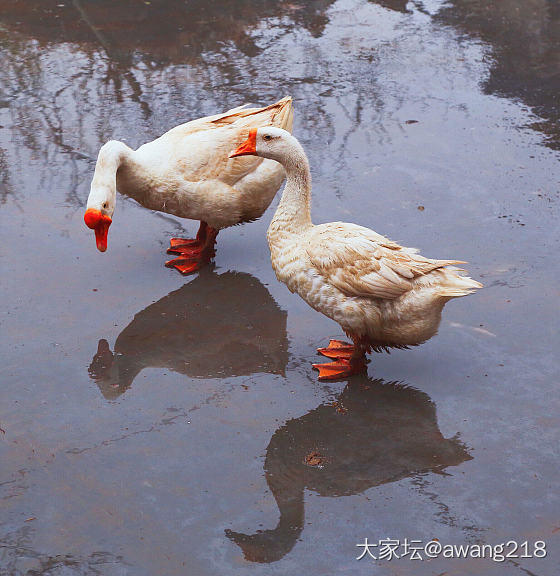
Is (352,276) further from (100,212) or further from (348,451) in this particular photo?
(100,212)

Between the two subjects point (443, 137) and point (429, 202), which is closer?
point (429, 202)

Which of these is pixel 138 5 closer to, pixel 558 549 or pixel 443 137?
pixel 443 137

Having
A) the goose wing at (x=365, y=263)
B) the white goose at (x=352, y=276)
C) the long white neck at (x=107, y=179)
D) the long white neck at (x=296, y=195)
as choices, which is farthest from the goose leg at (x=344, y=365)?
the long white neck at (x=107, y=179)

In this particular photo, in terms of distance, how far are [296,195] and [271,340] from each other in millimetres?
947

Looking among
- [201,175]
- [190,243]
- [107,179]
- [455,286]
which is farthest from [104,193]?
[455,286]

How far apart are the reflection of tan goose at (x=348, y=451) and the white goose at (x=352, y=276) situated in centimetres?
32

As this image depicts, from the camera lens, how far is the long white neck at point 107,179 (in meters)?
5.33

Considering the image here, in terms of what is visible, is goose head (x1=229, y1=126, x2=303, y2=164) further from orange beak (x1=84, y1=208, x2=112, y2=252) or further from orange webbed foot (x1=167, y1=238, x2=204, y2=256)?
orange webbed foot (x1=167, y1=238, x2=204, y2=256)

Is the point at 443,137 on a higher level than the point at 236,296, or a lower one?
higher

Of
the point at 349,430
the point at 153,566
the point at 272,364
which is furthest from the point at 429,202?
the point at 153,566

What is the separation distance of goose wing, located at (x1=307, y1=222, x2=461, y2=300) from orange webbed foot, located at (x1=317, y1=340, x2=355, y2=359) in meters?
0.50

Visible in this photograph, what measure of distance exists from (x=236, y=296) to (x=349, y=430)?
1656 mm

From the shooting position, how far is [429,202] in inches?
261

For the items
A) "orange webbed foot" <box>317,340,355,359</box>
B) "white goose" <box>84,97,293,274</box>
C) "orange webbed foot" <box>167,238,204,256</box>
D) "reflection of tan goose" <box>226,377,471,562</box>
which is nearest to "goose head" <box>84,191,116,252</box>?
"white goose" <box>84,97,293,274</box>
